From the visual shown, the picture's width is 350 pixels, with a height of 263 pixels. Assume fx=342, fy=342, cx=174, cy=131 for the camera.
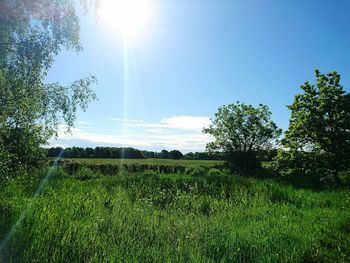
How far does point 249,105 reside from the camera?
43.0 m

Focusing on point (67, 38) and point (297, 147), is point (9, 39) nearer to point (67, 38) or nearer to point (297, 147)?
point (67, 38)

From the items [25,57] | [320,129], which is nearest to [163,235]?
[25,57]

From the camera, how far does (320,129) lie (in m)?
25.6

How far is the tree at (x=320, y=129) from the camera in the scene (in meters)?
24.6

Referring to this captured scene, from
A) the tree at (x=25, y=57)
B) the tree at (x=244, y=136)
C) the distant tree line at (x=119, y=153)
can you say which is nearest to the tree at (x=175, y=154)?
the distant tree line at (x=119, y=153)

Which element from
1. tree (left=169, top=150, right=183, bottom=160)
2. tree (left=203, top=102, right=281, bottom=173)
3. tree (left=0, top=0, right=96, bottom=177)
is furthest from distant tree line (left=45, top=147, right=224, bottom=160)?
tree (left=0, top=0, right=96, bottom=177)

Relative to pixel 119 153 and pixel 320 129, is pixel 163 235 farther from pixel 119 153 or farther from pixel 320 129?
pixel 119 153

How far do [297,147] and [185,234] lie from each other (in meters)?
21.4

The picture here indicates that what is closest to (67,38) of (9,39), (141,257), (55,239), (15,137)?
(9,39)

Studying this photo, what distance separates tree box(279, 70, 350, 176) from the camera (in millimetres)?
24578

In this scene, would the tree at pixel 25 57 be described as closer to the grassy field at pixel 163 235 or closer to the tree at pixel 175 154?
the grassy field at pixel 163 235

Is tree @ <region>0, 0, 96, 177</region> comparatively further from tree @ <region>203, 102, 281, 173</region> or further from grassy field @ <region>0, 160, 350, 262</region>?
tree @ <region>203, 102, 281, 173</region>

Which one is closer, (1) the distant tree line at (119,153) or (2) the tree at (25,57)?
(2) the tree at (25,57)

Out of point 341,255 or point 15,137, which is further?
point 15,137
